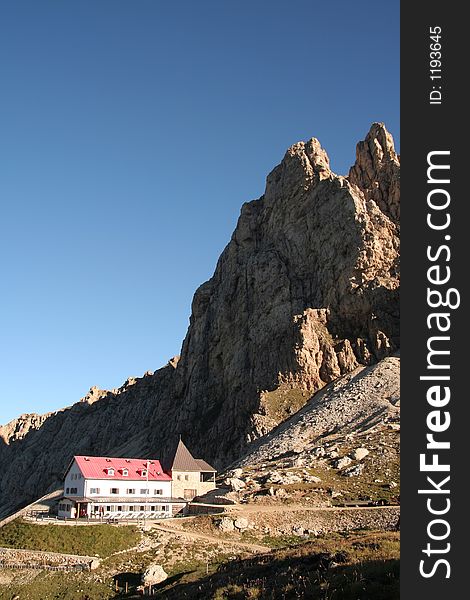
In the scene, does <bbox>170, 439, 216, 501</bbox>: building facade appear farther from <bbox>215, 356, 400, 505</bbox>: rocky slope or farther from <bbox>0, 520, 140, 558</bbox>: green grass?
<bbox>0, 520, 140, 558</bbox>: green grass

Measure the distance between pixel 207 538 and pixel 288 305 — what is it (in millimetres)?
91625

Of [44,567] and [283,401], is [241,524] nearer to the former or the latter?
[44,567]

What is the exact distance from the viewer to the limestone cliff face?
13275cm

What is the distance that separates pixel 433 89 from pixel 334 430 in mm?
94870

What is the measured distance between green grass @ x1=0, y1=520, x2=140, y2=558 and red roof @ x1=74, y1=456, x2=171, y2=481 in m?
13.0

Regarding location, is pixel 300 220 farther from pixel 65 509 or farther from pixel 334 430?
pixel 65 509

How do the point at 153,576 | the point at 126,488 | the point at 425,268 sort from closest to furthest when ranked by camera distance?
the point at 425,268 < the point at 153,576 < the point at 126,488

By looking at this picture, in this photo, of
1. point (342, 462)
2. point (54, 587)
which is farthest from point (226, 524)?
point (342, 462)

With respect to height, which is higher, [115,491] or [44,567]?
[115,491]

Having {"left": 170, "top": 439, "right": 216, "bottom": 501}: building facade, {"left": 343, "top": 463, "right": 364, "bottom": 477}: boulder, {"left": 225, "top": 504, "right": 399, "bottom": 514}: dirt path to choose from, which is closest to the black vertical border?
{"left": 225, "top": 504, "right": 399, "bottom": 514}: dirt path

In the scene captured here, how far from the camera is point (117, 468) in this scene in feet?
241


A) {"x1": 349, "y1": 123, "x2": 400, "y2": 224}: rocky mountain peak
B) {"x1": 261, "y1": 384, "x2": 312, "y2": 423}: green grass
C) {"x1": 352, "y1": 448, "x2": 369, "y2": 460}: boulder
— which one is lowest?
{"x1": 352, "y1": 448, "x2": 369, "y2": 460}: boulder

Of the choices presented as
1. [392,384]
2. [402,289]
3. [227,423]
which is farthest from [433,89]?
[227,423]

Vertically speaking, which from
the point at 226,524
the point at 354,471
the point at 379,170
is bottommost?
the point at 226,524
